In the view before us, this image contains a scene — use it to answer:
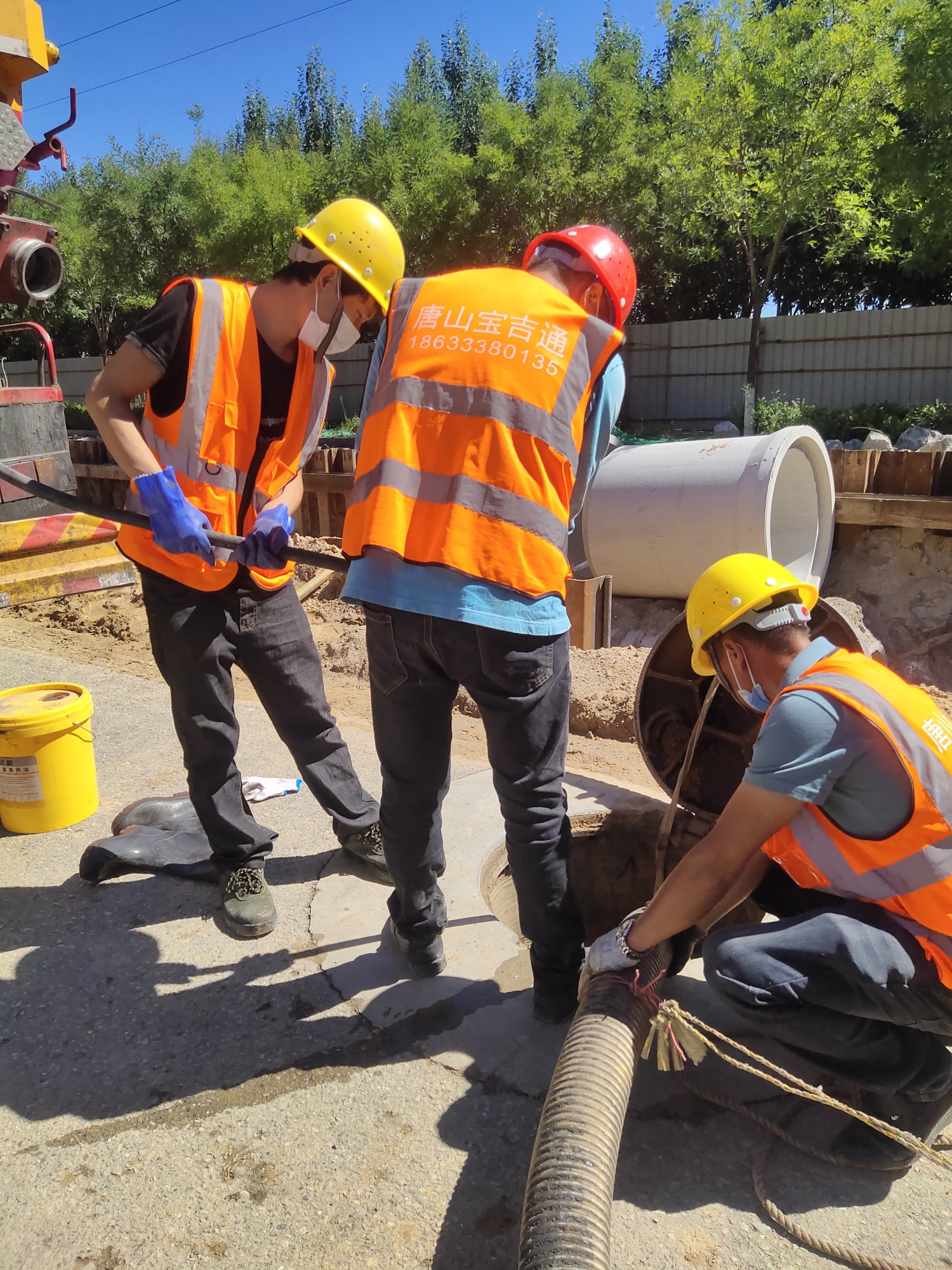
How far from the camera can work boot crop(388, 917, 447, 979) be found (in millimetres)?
2650

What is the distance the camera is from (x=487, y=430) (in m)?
2.10

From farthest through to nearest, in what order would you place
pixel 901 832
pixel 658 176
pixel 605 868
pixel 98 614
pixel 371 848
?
pixel 658 176
pixel 98 614
pixel 605 868
pixel 371 848
pixel 901 832

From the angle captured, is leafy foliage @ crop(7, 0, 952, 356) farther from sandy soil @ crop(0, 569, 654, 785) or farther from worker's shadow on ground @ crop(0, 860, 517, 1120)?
worker's shadow on ground @ crop(0, 860, 517, 1120)

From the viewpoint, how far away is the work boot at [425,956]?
2.65m

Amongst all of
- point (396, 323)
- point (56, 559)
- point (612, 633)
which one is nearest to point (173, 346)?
point (396, 323)

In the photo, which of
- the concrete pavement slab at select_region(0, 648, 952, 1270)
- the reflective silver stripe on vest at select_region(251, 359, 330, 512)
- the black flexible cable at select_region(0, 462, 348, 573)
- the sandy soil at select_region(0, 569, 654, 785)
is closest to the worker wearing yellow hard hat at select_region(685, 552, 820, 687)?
the black flexible cable at select_region(0, 462, 348, 573)

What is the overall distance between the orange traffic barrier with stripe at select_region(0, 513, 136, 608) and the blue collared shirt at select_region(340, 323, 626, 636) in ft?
13.5

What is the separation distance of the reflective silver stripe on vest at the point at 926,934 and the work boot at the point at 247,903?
1.87 m

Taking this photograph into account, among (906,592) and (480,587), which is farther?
(906,592)

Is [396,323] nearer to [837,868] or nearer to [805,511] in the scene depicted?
[837,868]

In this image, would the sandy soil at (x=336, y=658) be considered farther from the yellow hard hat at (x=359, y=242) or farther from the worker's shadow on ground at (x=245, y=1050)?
the yellow hard hat at (x=359, y=242)

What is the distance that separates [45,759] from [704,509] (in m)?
4.45

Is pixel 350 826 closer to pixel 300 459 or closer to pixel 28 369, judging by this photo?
pixel 300 459

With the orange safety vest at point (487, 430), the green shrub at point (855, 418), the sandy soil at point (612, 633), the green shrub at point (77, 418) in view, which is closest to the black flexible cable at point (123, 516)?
the orange safety vest at point (487, 430)
